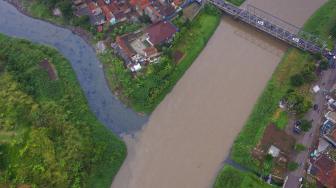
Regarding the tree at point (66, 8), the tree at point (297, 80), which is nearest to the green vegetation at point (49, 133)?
the tree at point (66, 8)

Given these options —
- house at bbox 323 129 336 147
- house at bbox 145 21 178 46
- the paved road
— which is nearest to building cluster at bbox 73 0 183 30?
house at bbox 145 21 178 46

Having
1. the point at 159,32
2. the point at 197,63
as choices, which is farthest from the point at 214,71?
the point at 159,32

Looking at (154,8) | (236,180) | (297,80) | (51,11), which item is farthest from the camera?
(51,11)

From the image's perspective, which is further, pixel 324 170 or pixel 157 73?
pixel 157 73

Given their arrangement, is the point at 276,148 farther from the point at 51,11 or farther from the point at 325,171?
the point at 51,11

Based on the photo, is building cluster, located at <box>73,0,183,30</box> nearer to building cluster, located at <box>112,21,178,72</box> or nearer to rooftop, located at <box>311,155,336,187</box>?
building cluster, located at <box>112,21,178,72</box>

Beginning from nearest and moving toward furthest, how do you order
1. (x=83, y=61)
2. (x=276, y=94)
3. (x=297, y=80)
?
(x=297, y=80) < (x=276, y=94) < (x=83, y=61)

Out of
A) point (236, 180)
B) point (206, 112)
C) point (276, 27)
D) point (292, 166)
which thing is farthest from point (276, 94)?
point (236, 180)

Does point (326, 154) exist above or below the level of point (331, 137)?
below
